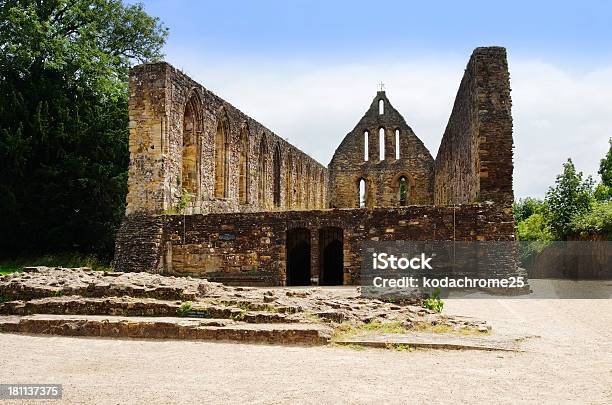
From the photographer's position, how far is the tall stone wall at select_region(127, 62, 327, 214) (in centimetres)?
1952

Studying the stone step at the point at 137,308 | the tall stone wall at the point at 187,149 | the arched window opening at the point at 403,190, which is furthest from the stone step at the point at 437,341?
the arched window opening at the point at 403,190

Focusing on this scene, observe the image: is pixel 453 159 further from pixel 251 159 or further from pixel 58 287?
pixel 58 287

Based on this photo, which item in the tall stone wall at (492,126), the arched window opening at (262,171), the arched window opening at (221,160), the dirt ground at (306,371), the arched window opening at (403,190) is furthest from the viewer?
the arched window opening at (403,190)

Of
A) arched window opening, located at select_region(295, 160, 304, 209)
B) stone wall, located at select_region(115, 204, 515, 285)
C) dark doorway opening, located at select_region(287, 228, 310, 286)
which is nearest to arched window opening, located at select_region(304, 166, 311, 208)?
arched window opening, located at select_region(295, 160, 304, 209)

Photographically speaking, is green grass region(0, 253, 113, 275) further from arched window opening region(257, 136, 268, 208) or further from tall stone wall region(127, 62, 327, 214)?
arched window opening region(257, 136, 268, 208)

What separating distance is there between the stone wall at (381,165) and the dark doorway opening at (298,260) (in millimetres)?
19923

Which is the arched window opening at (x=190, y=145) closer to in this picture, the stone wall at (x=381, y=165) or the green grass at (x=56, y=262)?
the green grass at (x=56, y=262)

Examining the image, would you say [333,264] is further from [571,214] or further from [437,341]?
[437,341]

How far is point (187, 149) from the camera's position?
21.9 meters

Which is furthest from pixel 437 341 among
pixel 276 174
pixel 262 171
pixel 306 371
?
pixel 276 174

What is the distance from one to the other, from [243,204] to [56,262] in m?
8.12

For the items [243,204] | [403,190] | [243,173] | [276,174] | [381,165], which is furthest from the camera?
[403,190]

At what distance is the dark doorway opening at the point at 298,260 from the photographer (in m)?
19.4

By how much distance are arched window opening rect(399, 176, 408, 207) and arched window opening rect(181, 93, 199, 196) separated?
2114 cm
